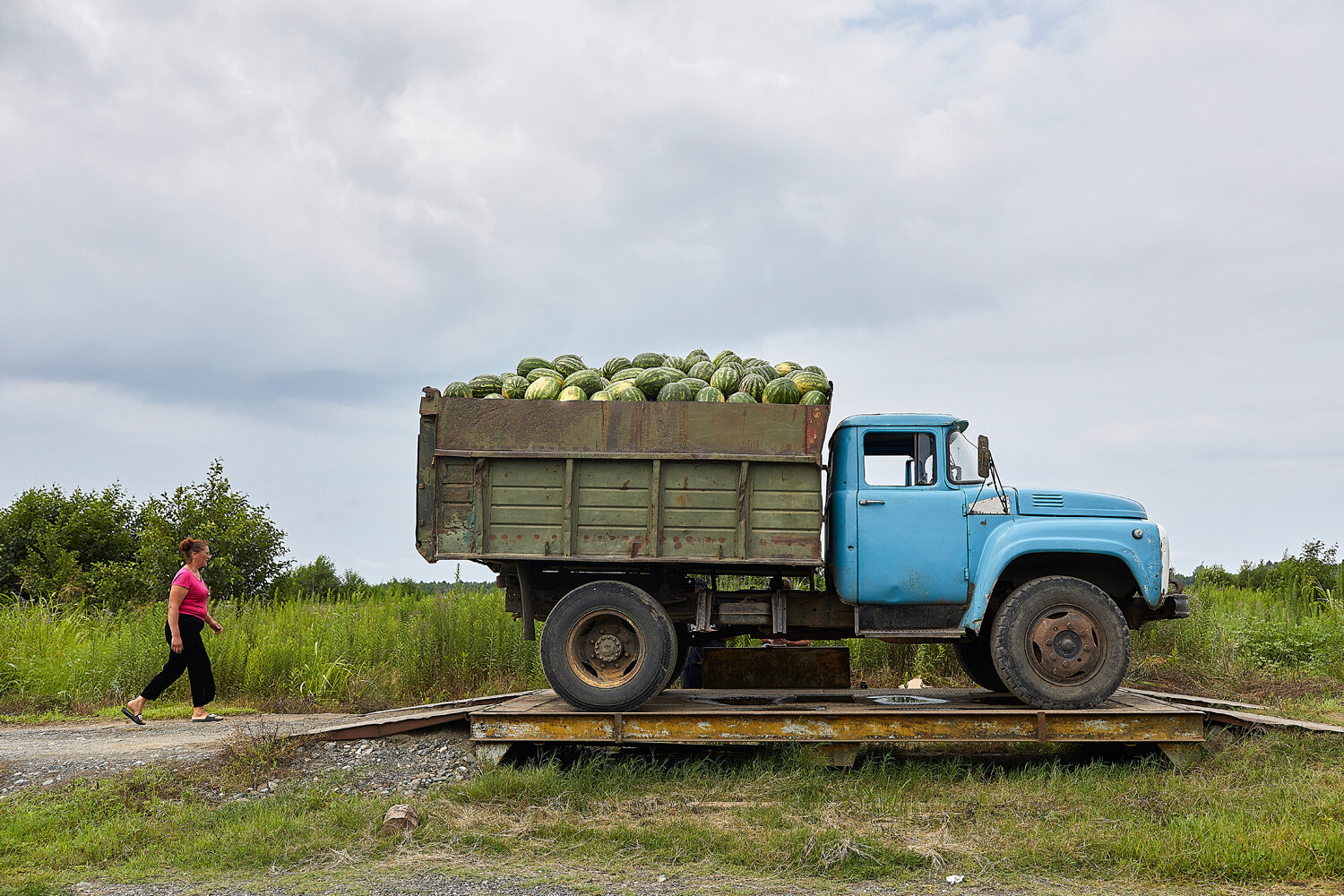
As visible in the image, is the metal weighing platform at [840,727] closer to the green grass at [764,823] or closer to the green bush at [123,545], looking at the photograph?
the green grass at [764,823]

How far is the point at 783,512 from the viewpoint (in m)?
7.86

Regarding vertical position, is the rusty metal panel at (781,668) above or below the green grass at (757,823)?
above

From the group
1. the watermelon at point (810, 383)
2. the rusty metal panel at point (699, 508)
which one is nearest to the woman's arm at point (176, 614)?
the rusty metal panel at point (699, 508)

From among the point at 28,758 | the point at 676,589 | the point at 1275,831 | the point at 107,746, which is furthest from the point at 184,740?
the point at 1275,831

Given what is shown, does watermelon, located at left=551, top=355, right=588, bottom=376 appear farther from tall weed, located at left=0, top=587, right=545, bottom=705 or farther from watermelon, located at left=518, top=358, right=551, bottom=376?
tall weed, located at left=0, top=587, right=545, bottom=705

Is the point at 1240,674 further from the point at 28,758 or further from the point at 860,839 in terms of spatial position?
the point at 28,758

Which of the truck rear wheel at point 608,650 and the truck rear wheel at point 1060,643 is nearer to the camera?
the truck rear wheel at point 1060,643

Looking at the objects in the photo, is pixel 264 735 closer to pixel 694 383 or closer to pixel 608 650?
pixel 608 650

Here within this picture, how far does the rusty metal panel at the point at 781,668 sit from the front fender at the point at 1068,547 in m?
2.19

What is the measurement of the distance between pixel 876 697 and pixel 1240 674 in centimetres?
625

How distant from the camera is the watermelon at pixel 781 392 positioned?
8164 mm

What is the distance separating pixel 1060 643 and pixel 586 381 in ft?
15.2

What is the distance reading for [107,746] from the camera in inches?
347

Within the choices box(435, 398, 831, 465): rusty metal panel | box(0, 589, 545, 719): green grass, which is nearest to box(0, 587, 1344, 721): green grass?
box(0, 589, 545, 719): green grass
